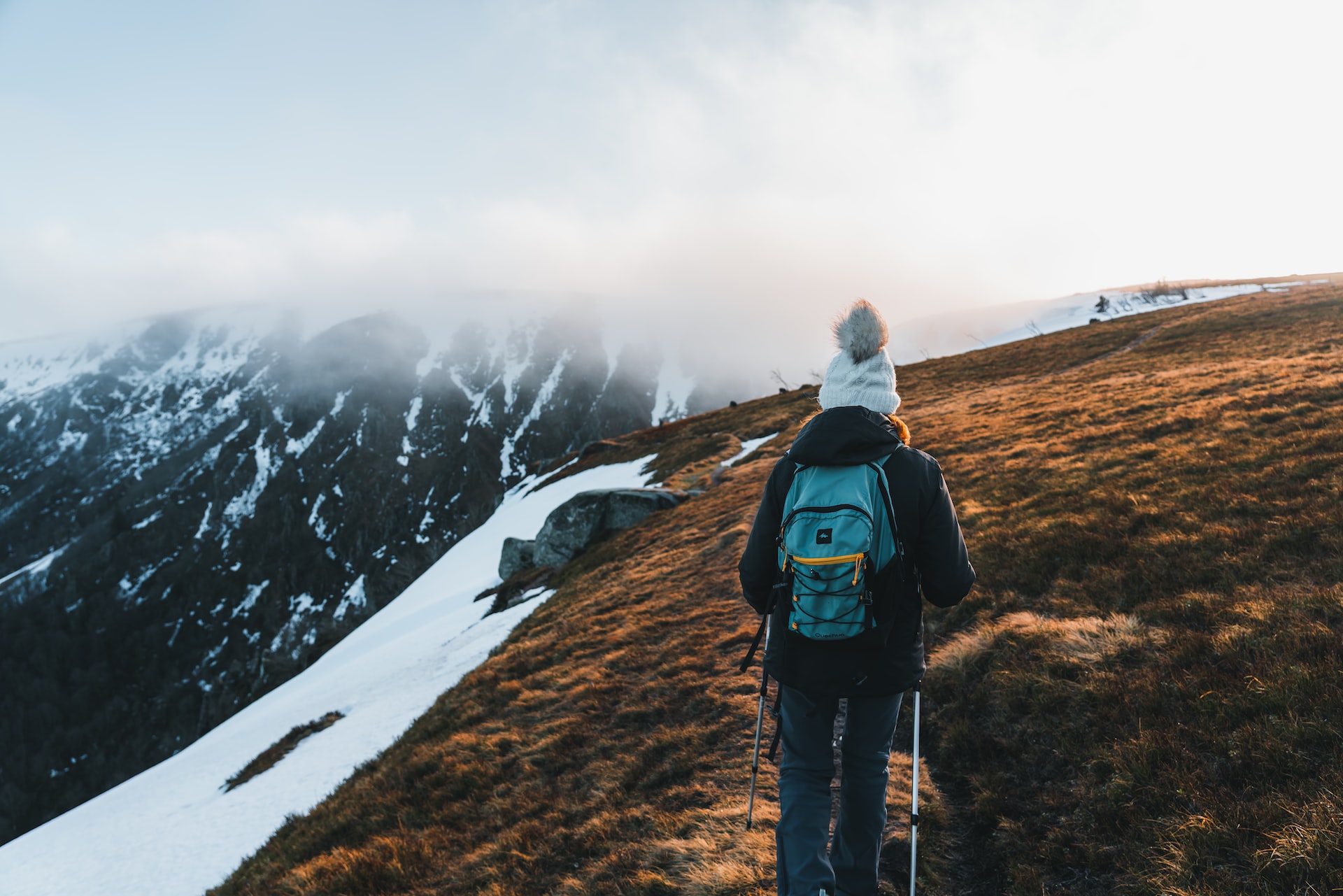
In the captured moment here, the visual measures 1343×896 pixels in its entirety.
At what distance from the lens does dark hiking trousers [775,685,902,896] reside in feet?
11.5

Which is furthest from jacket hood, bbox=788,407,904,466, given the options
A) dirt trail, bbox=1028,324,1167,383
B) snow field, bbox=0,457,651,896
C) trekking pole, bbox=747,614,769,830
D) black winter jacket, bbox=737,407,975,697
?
dirt trail, bbox=1028,324,1167,383

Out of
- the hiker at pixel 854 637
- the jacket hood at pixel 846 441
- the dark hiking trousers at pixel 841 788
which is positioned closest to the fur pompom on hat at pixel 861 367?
the hiker at pixel 854 637

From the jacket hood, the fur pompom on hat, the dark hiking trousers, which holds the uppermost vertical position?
the fur pompom on hat

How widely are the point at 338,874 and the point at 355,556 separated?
19527 centimetres

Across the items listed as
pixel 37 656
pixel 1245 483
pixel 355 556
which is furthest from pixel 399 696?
pixel 37 656

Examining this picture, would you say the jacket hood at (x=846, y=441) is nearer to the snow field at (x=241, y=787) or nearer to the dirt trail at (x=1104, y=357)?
the snow field at (x=241, y=787)

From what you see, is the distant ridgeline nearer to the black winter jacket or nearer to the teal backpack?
the black winter jacket

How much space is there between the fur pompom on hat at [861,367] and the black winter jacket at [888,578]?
0.13 m

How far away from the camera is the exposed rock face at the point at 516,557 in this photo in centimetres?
2967

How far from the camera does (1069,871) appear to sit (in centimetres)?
394

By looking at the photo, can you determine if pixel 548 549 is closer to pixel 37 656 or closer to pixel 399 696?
pixel 399 696

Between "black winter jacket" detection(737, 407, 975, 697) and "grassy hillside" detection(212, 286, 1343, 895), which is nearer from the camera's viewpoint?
"black winter jacket" detection(737, 407, 975, 697)

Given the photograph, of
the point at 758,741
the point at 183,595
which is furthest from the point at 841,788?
the point at 183,595

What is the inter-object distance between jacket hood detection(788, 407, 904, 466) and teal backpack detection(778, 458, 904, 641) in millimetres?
93
